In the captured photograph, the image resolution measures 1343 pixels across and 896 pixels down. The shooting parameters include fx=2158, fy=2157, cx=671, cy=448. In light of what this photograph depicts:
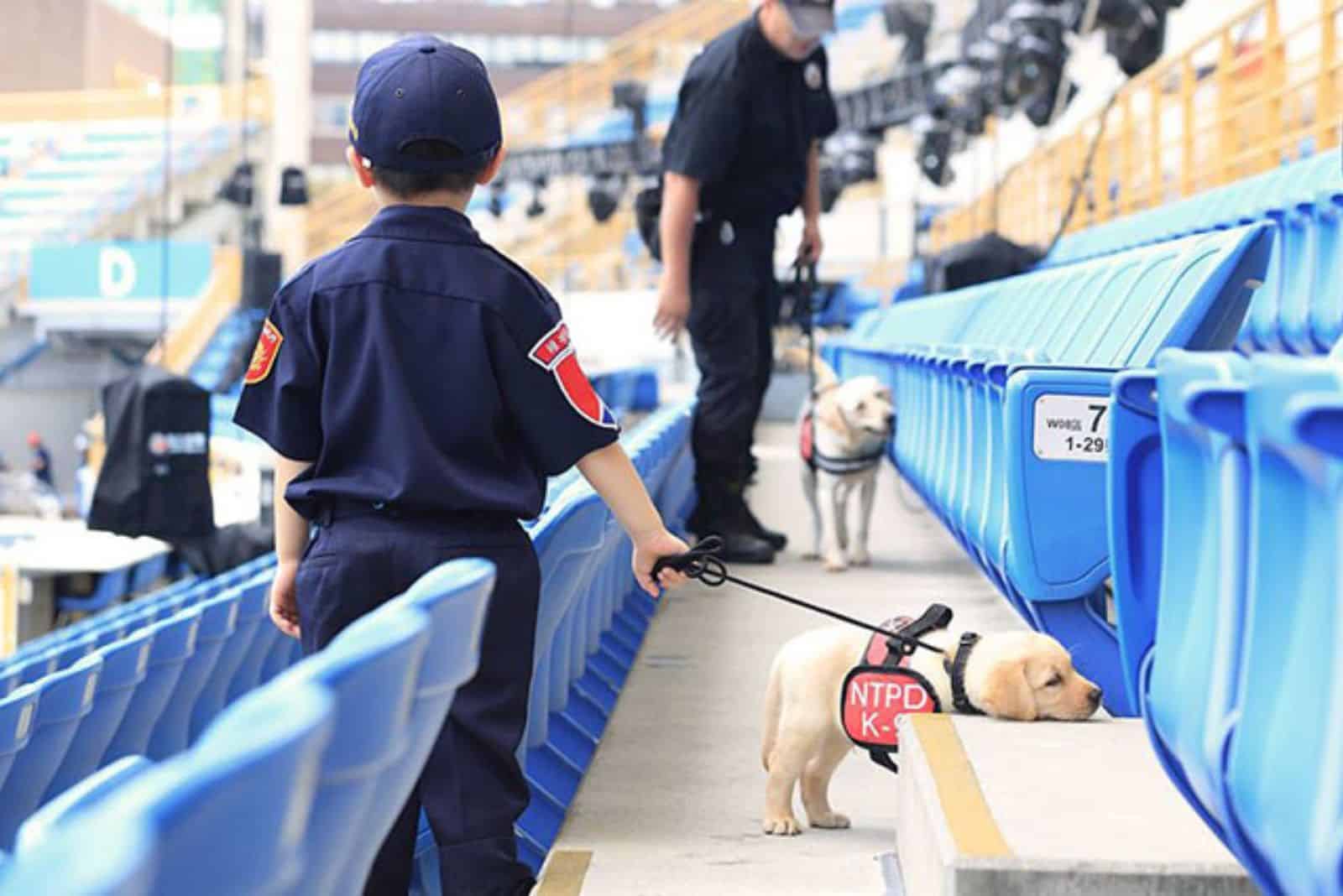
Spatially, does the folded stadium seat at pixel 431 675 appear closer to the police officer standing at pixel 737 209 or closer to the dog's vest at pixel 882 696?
the dog's vest at pixel 882 696

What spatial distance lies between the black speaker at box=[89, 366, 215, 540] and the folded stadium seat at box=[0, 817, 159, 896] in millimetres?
10292

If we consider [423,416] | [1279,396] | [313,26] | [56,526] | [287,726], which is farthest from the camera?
[313,26]

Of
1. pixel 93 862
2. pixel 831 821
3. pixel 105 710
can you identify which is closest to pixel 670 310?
pixel 105 710

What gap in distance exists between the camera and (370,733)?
103cm

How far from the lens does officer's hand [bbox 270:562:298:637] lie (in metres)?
2.37

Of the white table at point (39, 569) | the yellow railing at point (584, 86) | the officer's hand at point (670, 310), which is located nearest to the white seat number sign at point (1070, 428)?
the officer's hand at point (670, 310)

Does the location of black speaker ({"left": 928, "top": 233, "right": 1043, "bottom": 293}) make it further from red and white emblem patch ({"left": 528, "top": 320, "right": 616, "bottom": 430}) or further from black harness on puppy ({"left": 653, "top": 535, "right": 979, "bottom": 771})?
red and white emblem patch ({"left": 528, "top": 320, "right": 616, "bottom": 430})

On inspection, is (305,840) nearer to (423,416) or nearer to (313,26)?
(423,416)

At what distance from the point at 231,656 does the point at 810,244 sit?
1954mm

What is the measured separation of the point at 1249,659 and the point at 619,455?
3.55 feet

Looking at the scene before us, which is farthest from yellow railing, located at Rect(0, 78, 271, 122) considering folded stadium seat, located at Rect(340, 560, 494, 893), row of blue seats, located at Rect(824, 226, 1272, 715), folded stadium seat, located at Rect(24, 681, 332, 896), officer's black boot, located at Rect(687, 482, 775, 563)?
folded stadium seat, located at Rect(24, 681, 332, 896)

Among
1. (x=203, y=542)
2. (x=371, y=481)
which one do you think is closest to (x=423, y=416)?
(x=371, y=481)

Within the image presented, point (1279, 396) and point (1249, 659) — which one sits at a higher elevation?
point (1279, 396)

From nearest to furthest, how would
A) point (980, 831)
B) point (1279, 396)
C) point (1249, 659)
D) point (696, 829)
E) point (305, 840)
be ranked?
point (305, 840)
point (1279, 396)
point (1249, 659)
point (980, 831)
point (696, 829)
